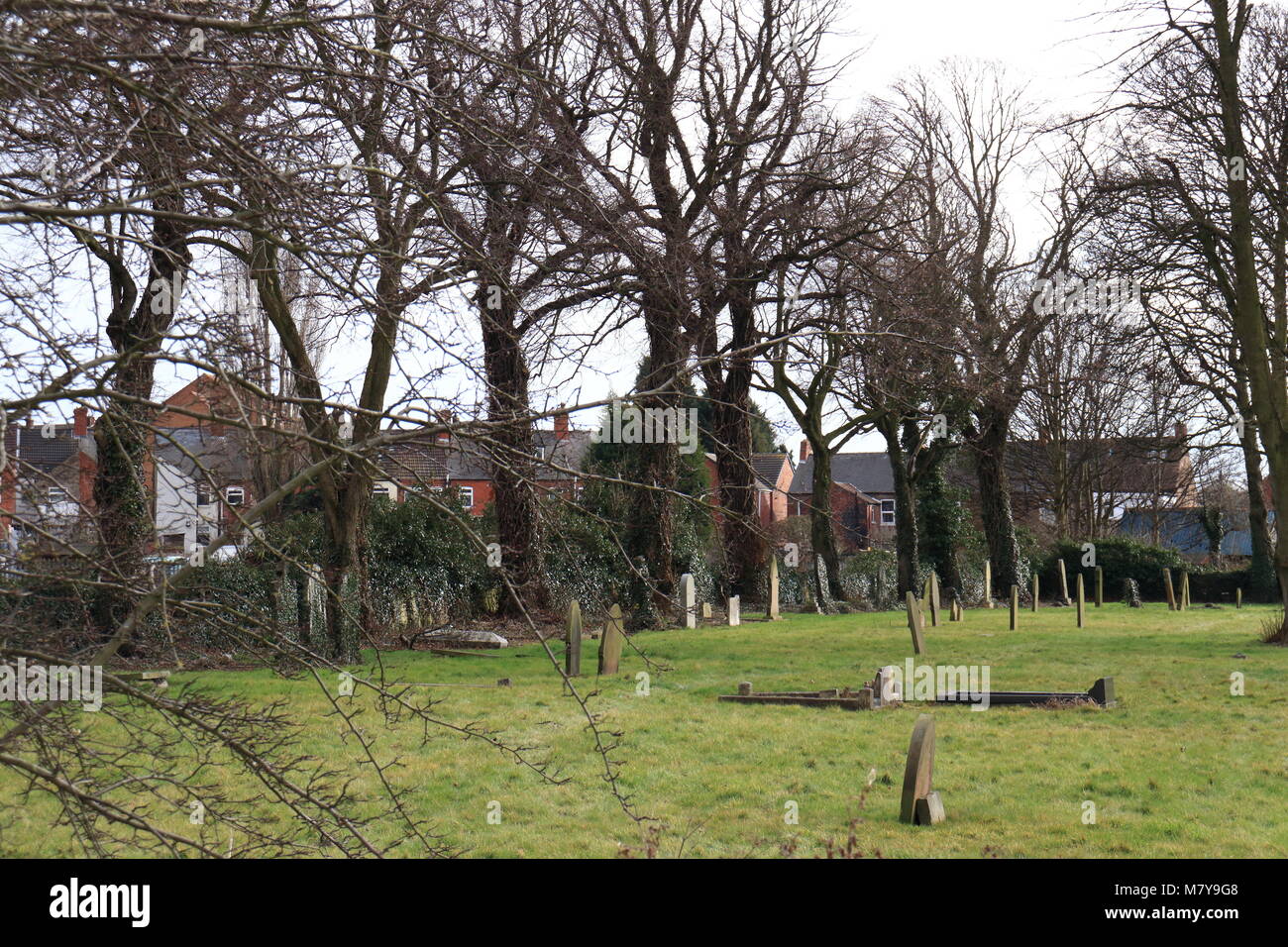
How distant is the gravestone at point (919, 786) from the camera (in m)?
7.66

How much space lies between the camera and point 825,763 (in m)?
9.56

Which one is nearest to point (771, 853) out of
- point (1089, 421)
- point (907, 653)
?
point (907, 653)

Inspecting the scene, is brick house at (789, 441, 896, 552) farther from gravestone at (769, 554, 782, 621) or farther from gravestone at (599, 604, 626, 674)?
gravestone at (599, 604, 626, 674)

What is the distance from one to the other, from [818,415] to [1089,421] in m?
16.2

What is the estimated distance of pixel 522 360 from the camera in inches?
244

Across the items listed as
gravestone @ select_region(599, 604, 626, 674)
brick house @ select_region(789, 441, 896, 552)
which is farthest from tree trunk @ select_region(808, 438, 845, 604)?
brick house @ select_region(789, 441, 896, 552)
